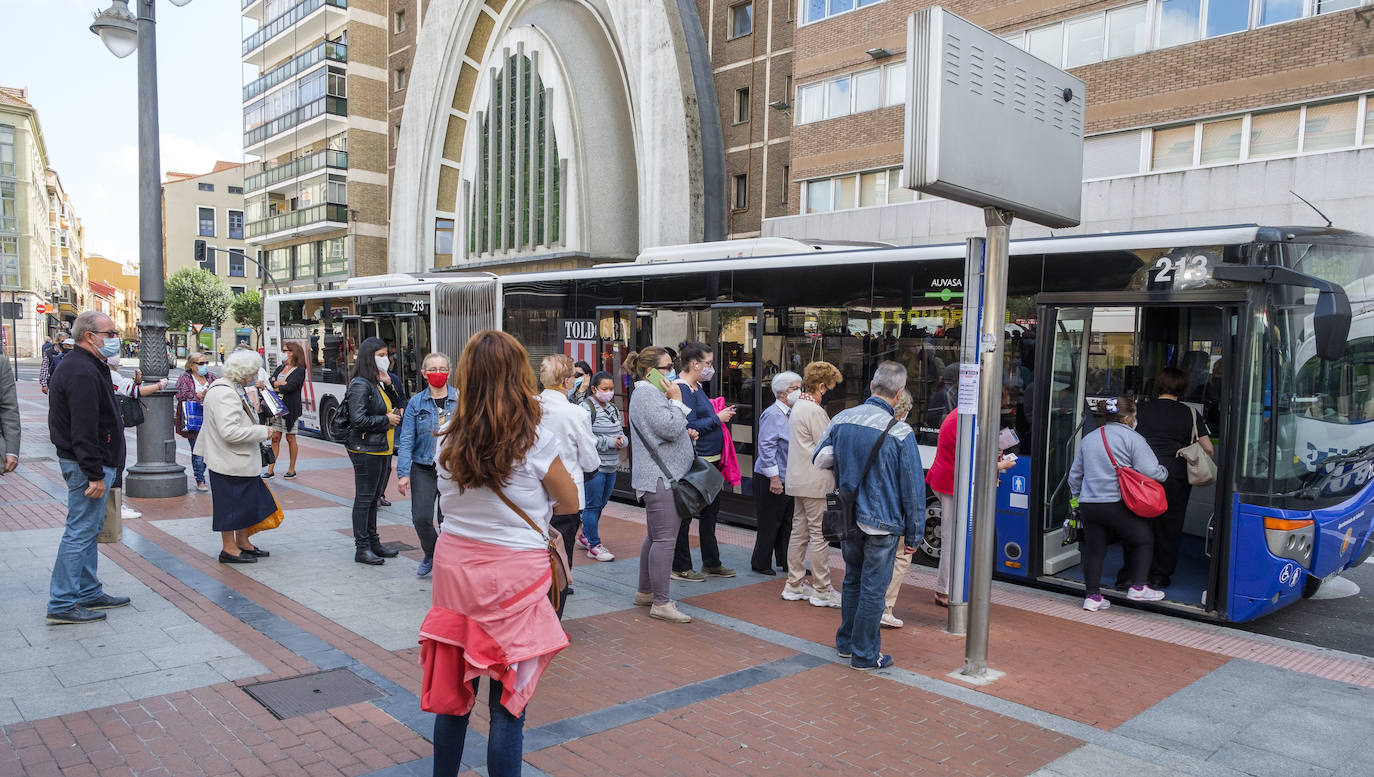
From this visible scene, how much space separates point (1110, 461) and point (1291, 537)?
124 centimetres

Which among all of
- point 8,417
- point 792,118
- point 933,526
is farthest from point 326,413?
point 792,118

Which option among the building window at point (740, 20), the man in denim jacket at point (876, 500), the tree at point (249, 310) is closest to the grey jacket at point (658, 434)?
the man in denim jacket at point (876, 500)

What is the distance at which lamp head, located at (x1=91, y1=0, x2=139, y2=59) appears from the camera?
9.56 m

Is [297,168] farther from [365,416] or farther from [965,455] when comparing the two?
[965,455]

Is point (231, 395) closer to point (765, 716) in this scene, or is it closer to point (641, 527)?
point (641, 527)

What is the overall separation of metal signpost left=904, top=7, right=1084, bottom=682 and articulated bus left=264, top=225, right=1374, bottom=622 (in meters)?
1.41

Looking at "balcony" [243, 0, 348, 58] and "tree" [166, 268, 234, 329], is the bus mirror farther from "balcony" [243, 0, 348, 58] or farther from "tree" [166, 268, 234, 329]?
"tree" [166, 268, 234, 329]

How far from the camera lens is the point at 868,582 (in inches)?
207

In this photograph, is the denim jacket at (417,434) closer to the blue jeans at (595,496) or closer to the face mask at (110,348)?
the blue jeans at (595,496)

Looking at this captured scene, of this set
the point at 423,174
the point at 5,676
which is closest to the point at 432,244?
the point at 423,174

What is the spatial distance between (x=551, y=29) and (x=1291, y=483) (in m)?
31.0

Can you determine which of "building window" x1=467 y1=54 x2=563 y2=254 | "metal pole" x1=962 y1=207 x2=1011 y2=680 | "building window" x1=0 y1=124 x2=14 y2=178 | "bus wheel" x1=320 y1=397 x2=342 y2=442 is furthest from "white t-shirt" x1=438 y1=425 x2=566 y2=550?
"building window" x1=0 y1=124 x2=14 y2=178

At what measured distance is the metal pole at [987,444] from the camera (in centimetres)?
513

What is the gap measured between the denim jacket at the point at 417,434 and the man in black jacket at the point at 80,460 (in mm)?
1864
